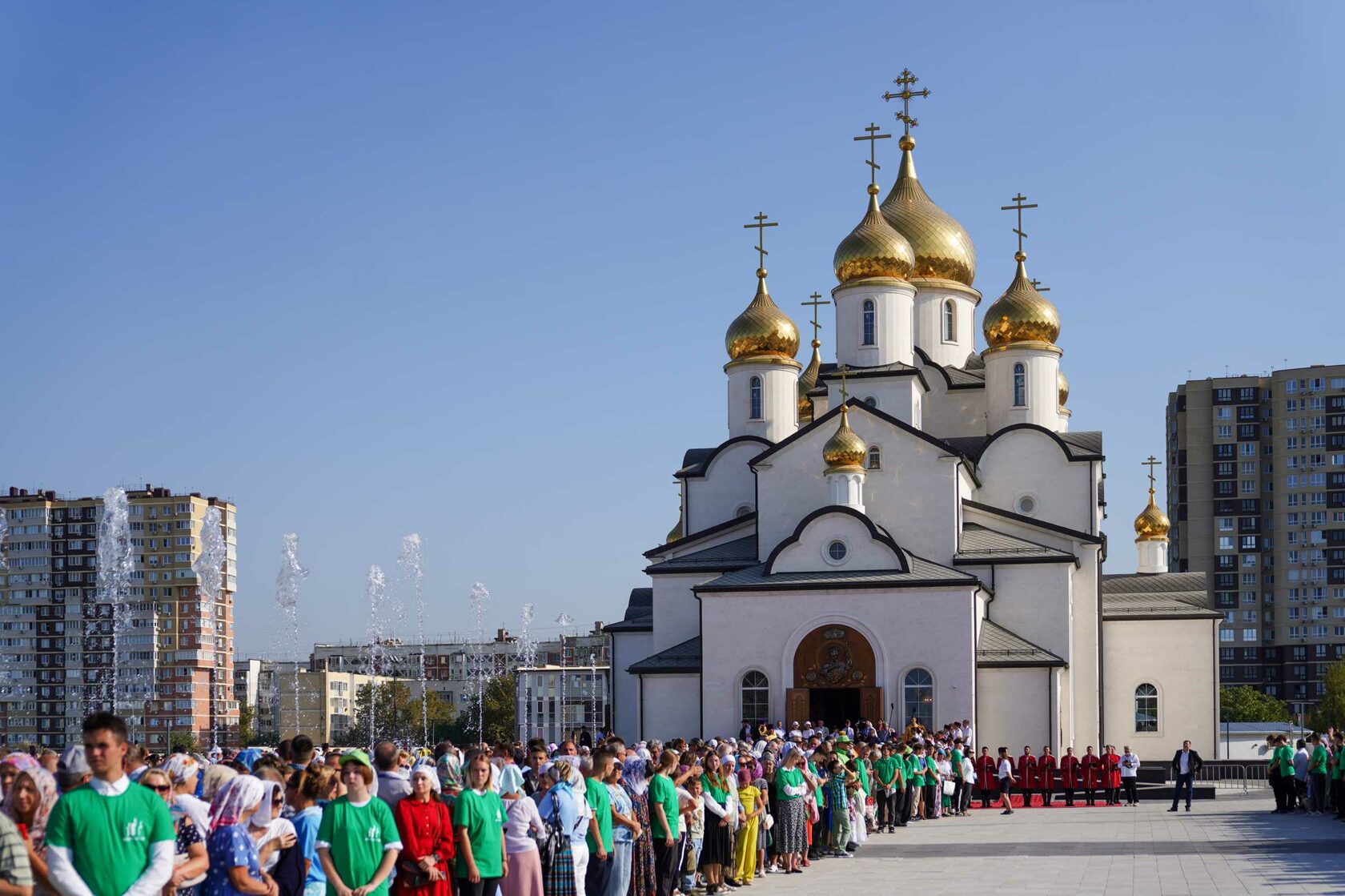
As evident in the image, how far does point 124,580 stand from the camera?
318ft

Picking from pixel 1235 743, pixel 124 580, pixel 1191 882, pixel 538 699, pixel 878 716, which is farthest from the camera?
pixel 538 699

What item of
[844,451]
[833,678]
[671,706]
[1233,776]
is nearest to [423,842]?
[833,678]

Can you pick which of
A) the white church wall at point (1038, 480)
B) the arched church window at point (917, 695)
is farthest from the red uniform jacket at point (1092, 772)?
the white church wall at point (1038, 480)

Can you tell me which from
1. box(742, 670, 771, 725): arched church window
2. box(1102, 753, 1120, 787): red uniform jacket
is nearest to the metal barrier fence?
box(1102, 753, 1120, 787): red uniform jacket

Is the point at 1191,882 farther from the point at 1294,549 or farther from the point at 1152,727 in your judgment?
the point at 1294,549

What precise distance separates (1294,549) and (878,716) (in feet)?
224

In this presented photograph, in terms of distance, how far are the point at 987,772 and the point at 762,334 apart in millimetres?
16636

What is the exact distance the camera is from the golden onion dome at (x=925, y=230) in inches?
1866

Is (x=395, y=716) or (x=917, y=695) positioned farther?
(x=395, y=716)

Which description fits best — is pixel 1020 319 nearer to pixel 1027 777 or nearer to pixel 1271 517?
pixel 1027 777

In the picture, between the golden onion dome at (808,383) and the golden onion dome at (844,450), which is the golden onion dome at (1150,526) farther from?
the golden onion dome at (844,450)

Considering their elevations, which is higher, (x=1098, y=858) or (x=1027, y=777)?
(x=1098, y=858)

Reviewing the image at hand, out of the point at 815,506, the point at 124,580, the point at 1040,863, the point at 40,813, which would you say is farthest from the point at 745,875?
the point at 124,580

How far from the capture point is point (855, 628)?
3703 cm
